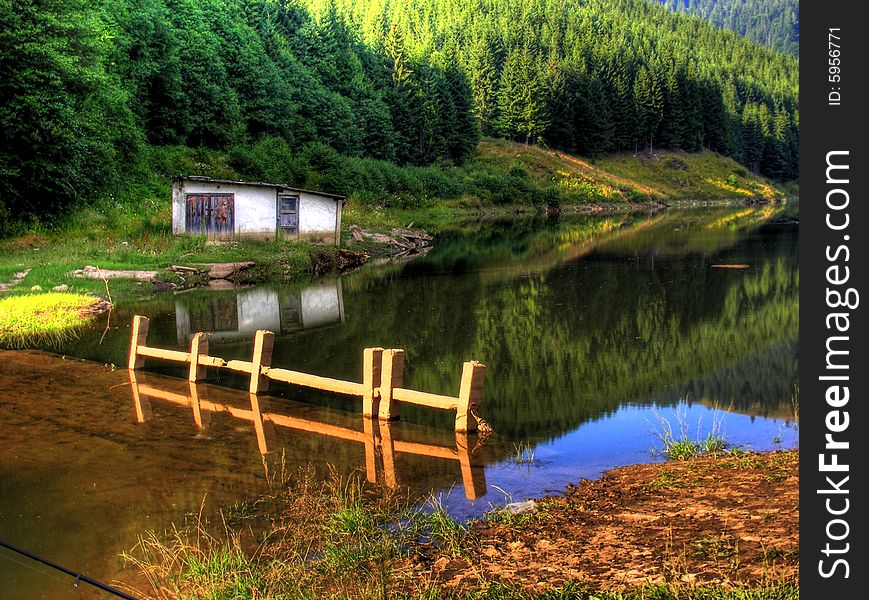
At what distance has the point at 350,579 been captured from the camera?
24.3 feet

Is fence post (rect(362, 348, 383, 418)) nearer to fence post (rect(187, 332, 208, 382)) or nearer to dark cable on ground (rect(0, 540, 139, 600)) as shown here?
fence post (rect(187, 332, 208, 382))

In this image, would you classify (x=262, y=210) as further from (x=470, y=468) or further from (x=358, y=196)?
(x=470, y=468)

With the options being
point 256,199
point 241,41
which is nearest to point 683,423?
point 256,199

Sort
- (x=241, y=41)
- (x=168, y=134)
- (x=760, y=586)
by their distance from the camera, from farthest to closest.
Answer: (x=241, y=41), (x=168, y=134), (x=760, y=586)

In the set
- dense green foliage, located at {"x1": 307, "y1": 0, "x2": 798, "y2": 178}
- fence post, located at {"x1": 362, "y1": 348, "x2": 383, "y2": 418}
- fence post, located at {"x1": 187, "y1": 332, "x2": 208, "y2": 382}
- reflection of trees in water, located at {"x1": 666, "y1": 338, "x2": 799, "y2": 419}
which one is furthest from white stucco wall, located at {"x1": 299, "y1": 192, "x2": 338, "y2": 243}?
dense green foliage, located at {"x1": 307, "y1": 0, "x2": 798, "y2": 178}

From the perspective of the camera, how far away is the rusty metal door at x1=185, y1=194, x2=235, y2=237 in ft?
120

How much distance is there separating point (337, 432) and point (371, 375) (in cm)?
109

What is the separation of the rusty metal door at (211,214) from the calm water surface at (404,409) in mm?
7627

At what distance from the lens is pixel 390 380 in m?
13.3

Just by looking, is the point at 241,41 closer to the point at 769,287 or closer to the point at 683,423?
the point at 769,287

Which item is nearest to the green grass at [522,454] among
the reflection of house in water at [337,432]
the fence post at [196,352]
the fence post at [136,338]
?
the reflection of house in water at [337,432]

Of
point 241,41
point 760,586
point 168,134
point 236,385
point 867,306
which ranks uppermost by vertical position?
point 241,41

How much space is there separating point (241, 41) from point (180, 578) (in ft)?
236

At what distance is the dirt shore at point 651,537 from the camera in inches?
260
